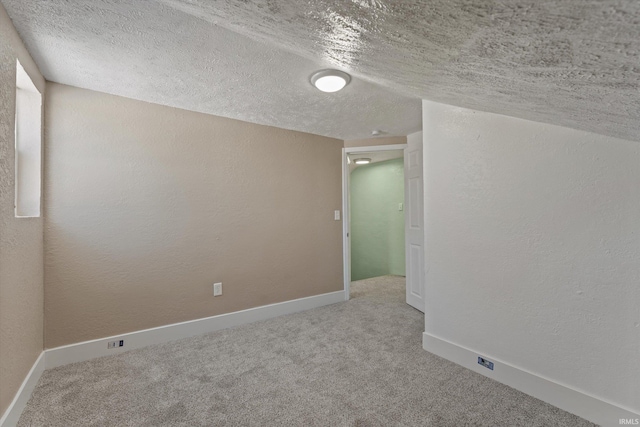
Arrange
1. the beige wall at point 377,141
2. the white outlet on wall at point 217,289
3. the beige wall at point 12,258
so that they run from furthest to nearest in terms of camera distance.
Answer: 1. the beige wall at point 377,141
2. the white outlet on wall at point 217,289
3. the beige wall at point 12,258

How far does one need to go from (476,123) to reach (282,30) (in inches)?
57.5

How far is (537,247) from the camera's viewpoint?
5.42ft

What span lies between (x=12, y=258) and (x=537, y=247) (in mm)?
2894

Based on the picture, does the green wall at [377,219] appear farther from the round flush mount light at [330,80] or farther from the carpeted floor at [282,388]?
the round flush mount light at [330,80]

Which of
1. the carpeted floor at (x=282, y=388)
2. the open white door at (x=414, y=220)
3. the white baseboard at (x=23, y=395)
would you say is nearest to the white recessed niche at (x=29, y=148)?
the white baseboard at (x=23, y=395)

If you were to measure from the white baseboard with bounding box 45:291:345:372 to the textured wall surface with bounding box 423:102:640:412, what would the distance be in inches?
57.4

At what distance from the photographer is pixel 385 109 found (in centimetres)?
249

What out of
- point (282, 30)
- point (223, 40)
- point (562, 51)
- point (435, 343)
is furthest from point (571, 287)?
point (223, 40)

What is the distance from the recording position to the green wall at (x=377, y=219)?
16.4 ft

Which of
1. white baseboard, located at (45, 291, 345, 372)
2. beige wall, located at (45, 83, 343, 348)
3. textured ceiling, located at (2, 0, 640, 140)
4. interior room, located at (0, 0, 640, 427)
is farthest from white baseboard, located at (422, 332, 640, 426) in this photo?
beige wall, located at (45, 83, 343, 348)

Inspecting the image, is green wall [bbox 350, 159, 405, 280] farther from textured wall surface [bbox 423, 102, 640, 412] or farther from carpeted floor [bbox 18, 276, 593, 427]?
textured wall surface [bbox 423, 102, 640, 412]

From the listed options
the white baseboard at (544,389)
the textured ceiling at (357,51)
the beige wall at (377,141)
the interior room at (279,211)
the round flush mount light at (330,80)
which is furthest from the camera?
the beige wall at (377,141)

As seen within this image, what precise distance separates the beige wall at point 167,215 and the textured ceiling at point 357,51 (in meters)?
0.34

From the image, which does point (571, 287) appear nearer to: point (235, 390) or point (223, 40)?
point (235, 390)
